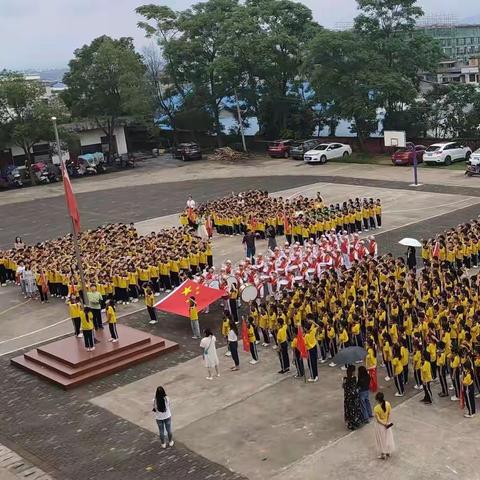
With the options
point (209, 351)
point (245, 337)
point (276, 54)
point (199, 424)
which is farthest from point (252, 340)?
point (276, 54)

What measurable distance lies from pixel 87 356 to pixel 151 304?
257cm

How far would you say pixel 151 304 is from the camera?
16562 mm

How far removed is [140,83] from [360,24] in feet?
46.3

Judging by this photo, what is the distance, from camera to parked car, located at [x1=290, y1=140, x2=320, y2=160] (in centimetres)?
4056

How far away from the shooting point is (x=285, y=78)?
44094mm

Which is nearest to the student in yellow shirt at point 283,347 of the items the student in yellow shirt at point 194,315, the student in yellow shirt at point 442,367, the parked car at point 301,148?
the student in yellow shirt at point 194,315

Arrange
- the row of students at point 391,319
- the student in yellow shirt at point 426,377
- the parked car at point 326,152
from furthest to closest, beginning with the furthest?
the parked car at point 326,152
the row of students at point 391,319
the student in yellow shirt at point 426,377

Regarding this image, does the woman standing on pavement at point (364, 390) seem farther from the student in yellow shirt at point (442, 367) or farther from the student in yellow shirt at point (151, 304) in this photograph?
the student in yellow shirt at point (151, 304)

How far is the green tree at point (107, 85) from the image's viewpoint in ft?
144

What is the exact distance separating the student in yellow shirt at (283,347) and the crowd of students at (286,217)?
875cm

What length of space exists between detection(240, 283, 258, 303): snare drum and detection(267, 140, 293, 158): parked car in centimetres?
2750

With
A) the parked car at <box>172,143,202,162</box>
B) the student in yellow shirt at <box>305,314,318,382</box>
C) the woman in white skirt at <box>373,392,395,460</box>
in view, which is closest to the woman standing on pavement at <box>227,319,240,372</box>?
the student in yellow shirt at <box>305,314,318,382</box>

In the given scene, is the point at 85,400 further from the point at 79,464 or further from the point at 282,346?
the point at 282,346

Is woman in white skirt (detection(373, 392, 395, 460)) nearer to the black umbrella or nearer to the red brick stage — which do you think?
the black umbrella
